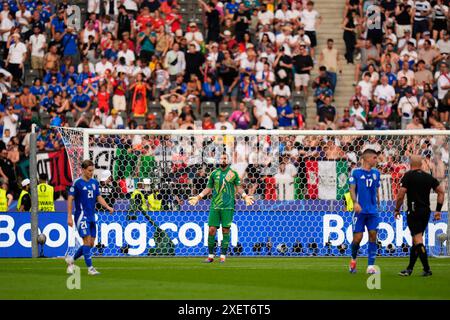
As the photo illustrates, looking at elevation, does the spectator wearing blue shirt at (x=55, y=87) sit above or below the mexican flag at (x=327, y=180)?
above

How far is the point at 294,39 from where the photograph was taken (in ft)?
116

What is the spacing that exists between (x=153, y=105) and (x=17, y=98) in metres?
3.99

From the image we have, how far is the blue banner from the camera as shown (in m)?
26.4

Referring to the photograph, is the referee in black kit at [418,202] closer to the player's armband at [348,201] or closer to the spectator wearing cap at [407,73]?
the player's armband at [348,201]

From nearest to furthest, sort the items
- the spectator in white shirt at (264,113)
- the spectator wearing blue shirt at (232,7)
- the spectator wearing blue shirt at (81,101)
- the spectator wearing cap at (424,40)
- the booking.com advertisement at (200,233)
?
the booking.com advertisement at (200,233)
the spectator in white shirt at (264,113)
the spectator wearing blue shirt at (81,101)
the spectator wearing cap at (424,40)
the spectator wearing blue shirt at (232,7)

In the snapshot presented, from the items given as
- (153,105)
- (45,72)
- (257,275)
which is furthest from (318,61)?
(257,275)

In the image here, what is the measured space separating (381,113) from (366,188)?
1288 cm

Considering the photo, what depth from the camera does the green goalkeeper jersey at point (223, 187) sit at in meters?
24.3

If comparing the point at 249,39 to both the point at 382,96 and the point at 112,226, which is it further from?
the point at 112,226

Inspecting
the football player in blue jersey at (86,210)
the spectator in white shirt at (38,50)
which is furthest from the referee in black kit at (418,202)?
the spectator in white shirt at (38,50)

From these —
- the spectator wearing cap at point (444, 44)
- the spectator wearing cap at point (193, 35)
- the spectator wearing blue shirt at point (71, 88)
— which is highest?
the spectator wearing cap at point (193, 35)

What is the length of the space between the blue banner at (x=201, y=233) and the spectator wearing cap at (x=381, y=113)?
7.04 m

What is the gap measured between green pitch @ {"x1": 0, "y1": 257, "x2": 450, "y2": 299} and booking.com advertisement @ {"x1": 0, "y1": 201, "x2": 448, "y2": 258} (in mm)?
1263

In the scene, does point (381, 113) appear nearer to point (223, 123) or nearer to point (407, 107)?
point (407, 107)
